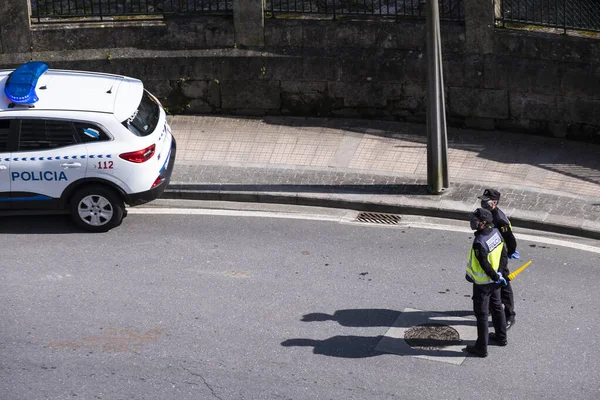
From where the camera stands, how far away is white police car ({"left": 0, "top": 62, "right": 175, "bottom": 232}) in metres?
12.1

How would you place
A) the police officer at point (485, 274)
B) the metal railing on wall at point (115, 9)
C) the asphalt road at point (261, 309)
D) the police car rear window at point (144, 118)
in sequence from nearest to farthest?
the asphalt road at point (261, 309) < the police officer at point (485, 274) < the police car rear window at point (144, 118) < the metal railing on wall at point (115, 9)

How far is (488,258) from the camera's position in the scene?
30.9ft

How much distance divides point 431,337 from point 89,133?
4731mm

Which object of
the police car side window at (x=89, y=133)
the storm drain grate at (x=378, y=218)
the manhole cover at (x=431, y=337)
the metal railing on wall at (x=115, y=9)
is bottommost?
the manhole cover at (x=431, y=337)

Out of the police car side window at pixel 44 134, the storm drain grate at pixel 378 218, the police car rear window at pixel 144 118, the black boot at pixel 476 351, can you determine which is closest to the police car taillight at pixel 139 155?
the police car rear window at pixel 144 118

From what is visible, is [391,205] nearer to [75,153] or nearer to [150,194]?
[150,194]

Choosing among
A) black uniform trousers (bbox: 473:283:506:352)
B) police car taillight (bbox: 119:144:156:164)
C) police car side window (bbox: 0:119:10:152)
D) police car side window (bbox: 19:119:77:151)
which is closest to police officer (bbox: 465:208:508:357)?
black uniform trousers (bbox: 473:283:506:352)

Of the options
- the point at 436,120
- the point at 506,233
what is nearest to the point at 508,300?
the point at 506,233

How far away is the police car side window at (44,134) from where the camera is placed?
39.8 ft

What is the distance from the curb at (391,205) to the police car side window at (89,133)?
159 centimetres

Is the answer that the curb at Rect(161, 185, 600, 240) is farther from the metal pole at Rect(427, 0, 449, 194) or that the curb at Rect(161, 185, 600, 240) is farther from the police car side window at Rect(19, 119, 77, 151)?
the police car side window at Rect(19, 119, 77, 151)

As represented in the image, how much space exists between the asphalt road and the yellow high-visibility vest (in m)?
0.77

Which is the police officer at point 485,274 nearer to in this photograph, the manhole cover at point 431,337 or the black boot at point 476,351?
the black boot at point 476,351

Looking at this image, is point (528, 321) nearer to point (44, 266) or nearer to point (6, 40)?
point (44, 266)
